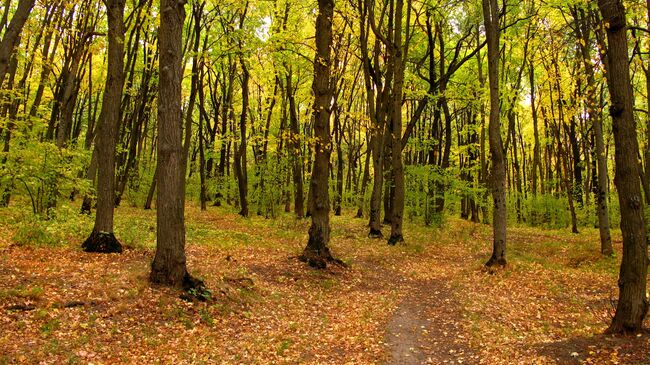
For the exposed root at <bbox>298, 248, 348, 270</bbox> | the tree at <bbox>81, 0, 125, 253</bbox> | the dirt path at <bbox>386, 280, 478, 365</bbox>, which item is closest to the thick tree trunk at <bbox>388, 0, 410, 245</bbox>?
the exposed root at <bbox>298, 248, 348, 270</bbox>

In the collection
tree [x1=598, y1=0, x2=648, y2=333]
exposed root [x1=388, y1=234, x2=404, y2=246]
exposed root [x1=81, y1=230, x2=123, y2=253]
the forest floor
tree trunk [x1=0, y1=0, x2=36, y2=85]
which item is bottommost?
the forest floor

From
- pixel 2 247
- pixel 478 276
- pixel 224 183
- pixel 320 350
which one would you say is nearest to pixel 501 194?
pixel 478 276

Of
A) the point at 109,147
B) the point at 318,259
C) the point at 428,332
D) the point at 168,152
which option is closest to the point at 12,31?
the point at 168,152

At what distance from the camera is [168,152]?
8.54m

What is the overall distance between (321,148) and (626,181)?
7847mm

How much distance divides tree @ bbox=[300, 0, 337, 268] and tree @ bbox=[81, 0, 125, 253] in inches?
206

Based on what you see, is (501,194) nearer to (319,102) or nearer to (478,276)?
Result: (478,276)

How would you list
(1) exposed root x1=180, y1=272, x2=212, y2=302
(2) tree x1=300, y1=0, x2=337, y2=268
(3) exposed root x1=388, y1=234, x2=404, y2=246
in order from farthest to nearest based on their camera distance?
(3) exposed root x1=388, y1=234, x2=404, y2=246
(2) tree x1=300, y1=0, x2=337, y2=268
(1) exposed root x1=180, y1=272, x2=212, y2=302

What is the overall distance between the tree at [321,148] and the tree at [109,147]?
5.24 m

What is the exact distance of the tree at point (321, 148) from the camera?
1264 cm

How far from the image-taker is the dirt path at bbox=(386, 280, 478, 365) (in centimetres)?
714

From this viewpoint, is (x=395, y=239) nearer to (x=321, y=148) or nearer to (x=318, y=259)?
(x=318, y=259)

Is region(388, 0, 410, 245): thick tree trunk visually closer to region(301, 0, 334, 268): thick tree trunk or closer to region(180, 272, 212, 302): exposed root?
region(301, 0, 334, 268): thick tree trunk

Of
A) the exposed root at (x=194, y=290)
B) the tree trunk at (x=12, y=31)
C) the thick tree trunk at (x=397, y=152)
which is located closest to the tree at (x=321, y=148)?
the exposed root at (x=194, y=290)
